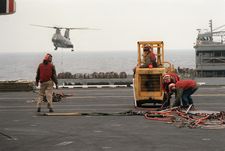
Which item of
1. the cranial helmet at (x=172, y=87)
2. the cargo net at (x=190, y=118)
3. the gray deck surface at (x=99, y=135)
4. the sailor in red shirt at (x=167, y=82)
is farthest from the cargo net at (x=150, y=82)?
the gray deck surface at (x=99, y=135)

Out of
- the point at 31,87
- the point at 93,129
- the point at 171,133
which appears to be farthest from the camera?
the point at 31,87

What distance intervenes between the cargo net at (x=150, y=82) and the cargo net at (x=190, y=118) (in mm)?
2713

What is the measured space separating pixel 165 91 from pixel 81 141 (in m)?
8.05

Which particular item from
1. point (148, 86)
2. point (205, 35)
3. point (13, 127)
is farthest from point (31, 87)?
point (205, 35)

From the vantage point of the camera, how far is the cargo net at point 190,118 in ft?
42.5

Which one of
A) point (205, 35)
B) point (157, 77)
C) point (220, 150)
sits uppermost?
point (205, 35)

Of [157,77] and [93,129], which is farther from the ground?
[157,77]

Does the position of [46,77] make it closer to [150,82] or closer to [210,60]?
[150,82]

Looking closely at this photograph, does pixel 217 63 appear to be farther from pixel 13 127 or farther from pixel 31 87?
pixel 13 127

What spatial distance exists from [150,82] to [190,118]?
497cm

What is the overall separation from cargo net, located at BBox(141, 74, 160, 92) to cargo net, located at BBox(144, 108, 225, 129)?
2.71 m

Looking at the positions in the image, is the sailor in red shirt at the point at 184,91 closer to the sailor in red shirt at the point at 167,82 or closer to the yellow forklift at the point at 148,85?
the sailor in red shirt at the point at 167,82

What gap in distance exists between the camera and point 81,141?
10.8 m

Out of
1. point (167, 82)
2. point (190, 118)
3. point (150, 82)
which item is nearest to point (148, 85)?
point (150, 82)
